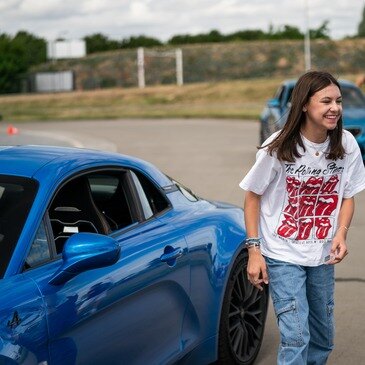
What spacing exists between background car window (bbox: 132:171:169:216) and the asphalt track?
49.4 inches

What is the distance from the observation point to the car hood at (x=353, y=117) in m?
17.0

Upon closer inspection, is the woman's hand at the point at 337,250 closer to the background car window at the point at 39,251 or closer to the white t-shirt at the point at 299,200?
the white t-shirt at the point at 299,200

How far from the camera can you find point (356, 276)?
826 centimetres

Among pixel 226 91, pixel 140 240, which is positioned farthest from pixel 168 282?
pixel 226 91

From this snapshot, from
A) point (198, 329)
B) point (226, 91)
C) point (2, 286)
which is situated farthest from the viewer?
point (226, 91)

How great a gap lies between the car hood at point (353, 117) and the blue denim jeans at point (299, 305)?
41.2 ft

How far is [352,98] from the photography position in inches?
731

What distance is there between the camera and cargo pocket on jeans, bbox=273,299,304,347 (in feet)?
14.2

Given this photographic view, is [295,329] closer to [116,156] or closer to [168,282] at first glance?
[168,282]

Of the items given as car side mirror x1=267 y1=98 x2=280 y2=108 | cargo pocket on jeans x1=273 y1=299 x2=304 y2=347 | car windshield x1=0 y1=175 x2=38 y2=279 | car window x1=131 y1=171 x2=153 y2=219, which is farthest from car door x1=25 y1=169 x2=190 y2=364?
→ car side mirror x1=267 y1=98 x2=280 y2=108

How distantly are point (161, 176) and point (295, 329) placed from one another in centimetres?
138

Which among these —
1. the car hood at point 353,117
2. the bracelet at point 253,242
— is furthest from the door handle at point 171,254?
the car hood at point 353,117

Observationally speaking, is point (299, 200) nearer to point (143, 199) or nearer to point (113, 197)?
point (143, 199)

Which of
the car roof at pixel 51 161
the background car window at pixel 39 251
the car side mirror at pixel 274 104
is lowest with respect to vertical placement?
the car side mirror at pixel 274 104
